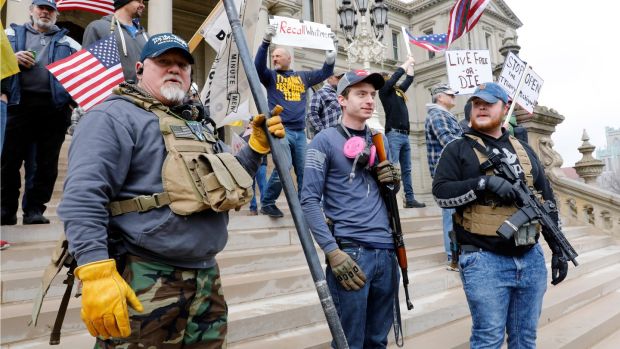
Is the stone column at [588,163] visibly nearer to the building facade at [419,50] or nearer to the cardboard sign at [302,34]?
the cardboard sign at [302,34]

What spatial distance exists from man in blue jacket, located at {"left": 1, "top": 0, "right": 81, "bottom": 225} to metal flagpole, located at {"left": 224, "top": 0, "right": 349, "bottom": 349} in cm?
270

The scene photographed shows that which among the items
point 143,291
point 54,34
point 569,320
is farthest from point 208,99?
point 569,320

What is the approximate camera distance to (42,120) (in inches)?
165

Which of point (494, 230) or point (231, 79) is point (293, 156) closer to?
point (231, 79)

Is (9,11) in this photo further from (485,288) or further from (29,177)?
A: (485,288)

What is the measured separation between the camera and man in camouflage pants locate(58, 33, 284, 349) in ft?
5.31

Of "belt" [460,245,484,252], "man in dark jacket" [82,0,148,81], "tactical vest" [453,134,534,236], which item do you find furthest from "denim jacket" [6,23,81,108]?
"belt" [460,245,484,252]

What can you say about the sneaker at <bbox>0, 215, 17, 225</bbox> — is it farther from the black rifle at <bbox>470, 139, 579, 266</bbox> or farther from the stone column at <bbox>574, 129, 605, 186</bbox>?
the stone column at <bbox>574, 129, 605, 186</bbox>

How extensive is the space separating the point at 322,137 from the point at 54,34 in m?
3.28

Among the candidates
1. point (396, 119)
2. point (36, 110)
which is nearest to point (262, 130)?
point (36, 110)

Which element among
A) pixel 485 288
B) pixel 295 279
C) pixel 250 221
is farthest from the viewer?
pixel 250 221

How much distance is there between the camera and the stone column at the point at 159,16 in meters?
12.4

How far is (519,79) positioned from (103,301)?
4.68m

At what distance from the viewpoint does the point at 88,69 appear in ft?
12.8
